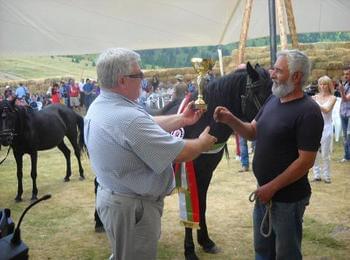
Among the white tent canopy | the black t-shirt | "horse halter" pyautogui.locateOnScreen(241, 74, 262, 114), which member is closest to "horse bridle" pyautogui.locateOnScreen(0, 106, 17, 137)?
the white tent canopy

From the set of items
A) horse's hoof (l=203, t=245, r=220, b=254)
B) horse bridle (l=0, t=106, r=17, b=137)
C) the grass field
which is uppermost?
horse bridle (l=0, t=106, r=17, b=137)

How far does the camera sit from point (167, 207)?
20.5 ft

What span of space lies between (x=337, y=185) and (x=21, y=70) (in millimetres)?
38826

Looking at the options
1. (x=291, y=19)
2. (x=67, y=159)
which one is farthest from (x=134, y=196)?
(x=291, y=19)

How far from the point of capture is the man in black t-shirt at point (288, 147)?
99.7 inches

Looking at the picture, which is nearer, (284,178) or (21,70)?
(284,178)

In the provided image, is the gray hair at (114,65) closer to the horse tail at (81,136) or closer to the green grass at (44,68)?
the horse tail at (81,136)

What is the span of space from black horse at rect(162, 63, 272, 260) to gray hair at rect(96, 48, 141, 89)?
1632 mm

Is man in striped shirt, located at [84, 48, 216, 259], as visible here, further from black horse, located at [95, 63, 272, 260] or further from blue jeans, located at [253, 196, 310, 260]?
black horse, located at [95, 63, 272, 260]

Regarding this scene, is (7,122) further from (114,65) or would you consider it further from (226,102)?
(114,65)

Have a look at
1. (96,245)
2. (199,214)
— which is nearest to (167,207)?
(96,245)

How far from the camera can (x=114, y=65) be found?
2.24 m

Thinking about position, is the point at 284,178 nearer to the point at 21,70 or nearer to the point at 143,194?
the point at 143,194

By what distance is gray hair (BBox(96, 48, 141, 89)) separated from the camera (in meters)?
2.24
